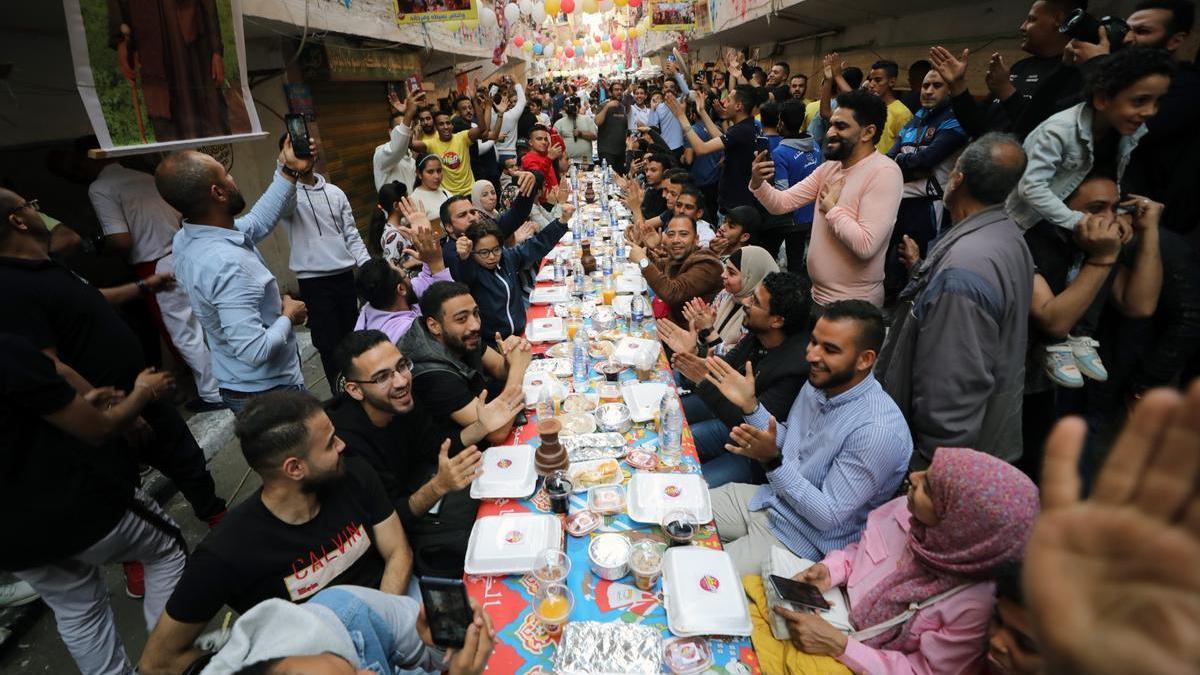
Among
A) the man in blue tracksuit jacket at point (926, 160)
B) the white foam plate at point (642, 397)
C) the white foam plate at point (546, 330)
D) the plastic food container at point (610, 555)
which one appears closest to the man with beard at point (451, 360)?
the white foam plate at point (546, 330)

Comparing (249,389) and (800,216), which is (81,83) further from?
(800,216)

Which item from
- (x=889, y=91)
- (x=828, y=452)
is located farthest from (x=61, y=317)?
(x=889, y=91)

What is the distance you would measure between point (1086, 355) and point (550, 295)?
3692 millimetres

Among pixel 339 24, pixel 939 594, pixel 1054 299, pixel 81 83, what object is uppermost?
pixel 339 24

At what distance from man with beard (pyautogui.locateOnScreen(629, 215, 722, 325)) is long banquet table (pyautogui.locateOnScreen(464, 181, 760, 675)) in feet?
7.67

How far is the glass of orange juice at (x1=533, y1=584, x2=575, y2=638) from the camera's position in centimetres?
168

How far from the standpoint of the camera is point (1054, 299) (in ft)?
8.57

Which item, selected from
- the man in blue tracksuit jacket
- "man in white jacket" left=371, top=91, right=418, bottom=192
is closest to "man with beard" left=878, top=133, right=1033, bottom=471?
the man in blue tracksuit jacket

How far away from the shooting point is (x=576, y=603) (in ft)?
5.88

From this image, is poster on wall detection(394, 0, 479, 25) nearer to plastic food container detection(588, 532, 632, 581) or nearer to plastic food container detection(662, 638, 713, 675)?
plastic food container detection(588, 532, 632, 581)

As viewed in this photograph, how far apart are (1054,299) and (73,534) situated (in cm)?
484

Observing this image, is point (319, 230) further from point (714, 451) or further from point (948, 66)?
point (948, 66)

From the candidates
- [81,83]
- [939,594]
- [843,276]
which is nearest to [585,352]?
[843,276]

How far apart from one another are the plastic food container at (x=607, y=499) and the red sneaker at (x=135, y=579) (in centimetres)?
284
